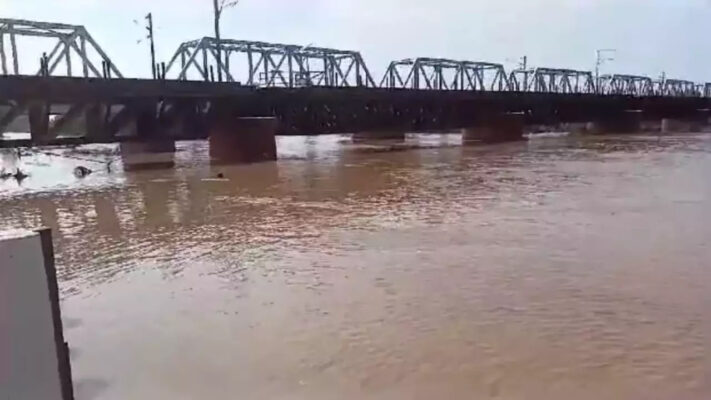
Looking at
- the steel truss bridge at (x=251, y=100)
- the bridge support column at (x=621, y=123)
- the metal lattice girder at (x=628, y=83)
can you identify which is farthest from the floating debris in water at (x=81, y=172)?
the metal lattice girder at (x=628, y=83)

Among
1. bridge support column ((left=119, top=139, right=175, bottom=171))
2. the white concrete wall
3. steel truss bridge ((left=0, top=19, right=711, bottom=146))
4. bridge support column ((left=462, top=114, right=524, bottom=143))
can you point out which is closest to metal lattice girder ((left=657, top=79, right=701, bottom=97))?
steel truss bridge ((left=0, top=19, right=711, bottom=146))

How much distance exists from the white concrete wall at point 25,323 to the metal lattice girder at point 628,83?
10547cm

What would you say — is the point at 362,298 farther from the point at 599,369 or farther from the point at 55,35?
the point at 55,35

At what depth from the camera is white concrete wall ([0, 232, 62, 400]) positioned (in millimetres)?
1449

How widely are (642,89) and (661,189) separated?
334ft

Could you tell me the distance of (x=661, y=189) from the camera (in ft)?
50.8

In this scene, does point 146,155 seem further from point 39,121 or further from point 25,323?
point 25,323

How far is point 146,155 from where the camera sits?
3300 centimetres

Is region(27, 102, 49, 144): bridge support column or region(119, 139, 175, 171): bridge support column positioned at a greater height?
region(27, 102, 49, 144): bridge support column

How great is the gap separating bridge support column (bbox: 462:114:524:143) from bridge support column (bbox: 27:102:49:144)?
2859 centimetres

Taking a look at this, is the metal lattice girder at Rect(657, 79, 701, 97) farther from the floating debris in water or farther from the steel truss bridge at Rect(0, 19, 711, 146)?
the floating debris in water

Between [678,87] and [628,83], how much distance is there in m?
17.5

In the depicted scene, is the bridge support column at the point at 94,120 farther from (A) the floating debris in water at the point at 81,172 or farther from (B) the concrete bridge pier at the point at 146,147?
(A) the floating debris in water at the point at 81,172

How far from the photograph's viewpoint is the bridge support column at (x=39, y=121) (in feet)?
67.9
